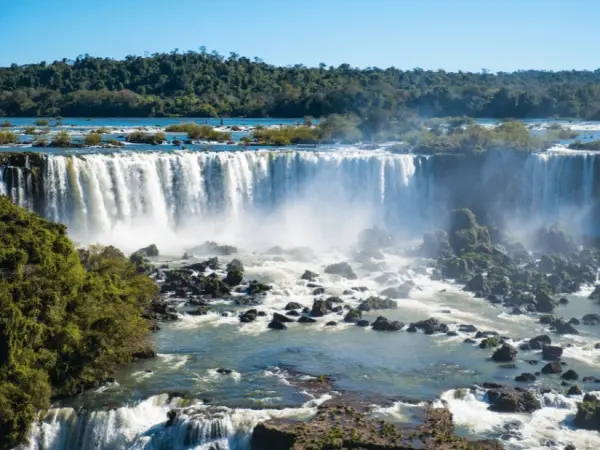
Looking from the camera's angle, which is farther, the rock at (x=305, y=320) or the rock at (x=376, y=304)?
the rock at (x=376, y=304)

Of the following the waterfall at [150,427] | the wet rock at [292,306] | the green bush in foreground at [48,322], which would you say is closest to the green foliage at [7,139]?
the wet rock at [292,306]

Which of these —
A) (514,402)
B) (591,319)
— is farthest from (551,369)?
(591,319)

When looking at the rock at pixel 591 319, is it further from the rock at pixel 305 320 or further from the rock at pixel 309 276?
the rock at pixel 309 276

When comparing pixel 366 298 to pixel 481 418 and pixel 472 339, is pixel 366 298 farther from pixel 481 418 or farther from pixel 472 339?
pixel 481 418

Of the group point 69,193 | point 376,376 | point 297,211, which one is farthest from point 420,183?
point 376,376

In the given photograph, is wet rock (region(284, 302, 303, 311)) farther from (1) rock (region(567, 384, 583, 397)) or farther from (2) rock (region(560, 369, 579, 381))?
(1) rock (region(567, 384, 583, 397))


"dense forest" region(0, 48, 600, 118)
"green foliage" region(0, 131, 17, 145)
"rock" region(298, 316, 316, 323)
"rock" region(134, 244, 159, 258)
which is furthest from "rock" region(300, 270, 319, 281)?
"dense forest" region(0, 48, 600, 118)

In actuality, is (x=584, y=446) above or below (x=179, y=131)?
below
